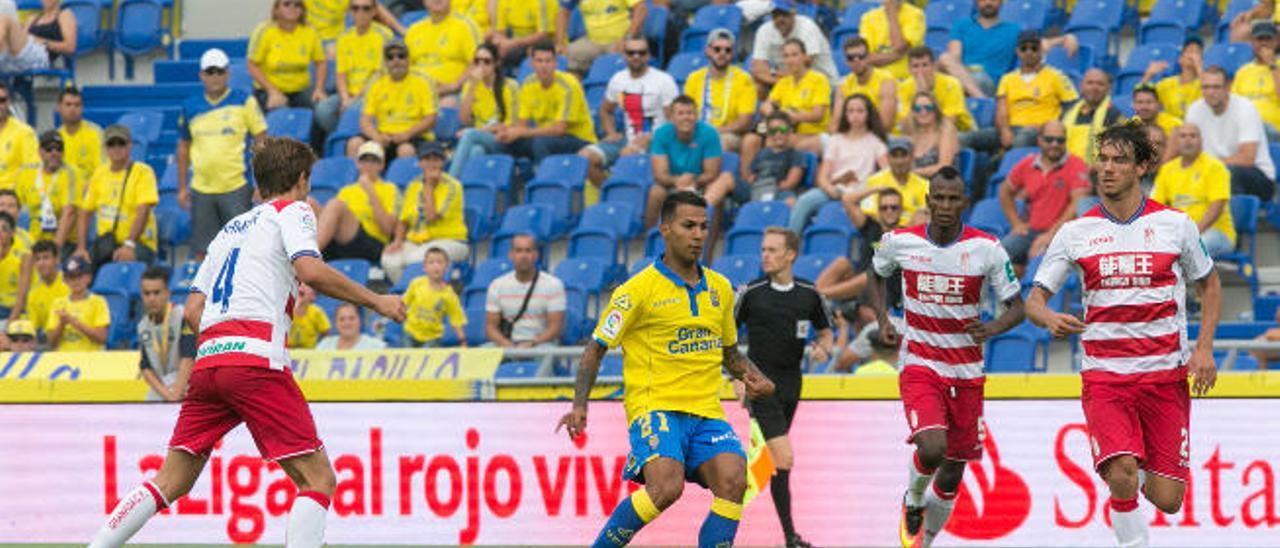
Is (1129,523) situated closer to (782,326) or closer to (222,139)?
(782,326)

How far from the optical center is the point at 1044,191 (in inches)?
704

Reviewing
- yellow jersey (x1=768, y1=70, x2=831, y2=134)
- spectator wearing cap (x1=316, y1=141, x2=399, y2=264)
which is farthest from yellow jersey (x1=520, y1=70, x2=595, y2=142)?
yellow jersey (x1=768, y1=70, x2=831, y2=134)

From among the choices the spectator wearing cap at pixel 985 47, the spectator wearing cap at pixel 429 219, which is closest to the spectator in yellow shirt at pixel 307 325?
the spectator wearing cap at pixel 429 219

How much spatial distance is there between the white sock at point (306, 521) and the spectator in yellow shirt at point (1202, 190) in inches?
347

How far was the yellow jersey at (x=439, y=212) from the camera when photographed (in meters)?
19.9

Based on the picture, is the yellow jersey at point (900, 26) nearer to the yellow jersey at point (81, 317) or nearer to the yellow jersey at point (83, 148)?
the yellow jersey at point (81, 317)

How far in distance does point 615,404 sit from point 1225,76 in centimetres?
573

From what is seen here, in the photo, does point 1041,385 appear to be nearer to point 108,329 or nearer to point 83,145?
point 108,329

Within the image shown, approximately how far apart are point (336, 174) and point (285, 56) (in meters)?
1.87

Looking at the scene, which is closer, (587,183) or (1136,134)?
(1136,134)

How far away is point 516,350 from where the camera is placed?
16.4 meters

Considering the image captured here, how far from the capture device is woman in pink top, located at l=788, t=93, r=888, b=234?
61.7 ft

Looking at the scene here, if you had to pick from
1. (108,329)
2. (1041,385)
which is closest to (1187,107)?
(1041,385)

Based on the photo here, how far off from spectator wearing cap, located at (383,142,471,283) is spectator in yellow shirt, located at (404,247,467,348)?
3.61 ft
